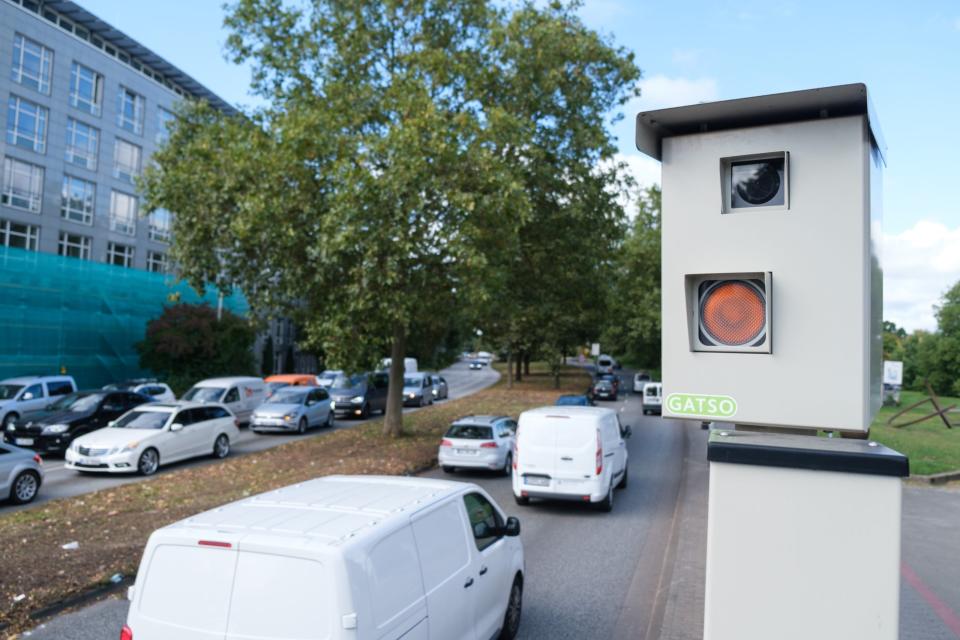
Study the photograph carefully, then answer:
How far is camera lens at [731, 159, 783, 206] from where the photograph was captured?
147 inches

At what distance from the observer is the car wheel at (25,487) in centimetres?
1229

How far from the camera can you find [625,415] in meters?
34.6

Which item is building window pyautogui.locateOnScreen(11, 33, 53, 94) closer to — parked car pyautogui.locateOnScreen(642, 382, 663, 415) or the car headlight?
the car headlight

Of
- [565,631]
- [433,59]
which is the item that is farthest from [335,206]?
[565,631]

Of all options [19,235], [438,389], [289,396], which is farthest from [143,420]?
[19,235]

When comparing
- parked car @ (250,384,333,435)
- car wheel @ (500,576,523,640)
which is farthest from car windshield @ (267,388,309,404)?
car wheel @ (500,576,523,640)

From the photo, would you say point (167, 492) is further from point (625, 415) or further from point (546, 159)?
point (625, 415)

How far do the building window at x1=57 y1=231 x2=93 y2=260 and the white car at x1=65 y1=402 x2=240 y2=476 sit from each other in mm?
26565

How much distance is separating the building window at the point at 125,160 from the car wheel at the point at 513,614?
4283cm

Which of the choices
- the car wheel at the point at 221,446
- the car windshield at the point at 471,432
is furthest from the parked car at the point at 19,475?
the car windshield at the point at 471,432

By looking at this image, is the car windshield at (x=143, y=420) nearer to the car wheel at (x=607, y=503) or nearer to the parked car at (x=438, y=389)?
the car wheel at (x=607, y=503)

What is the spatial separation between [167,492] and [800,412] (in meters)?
12.5

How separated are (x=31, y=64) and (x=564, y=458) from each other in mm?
37658

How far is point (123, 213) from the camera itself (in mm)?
43688
